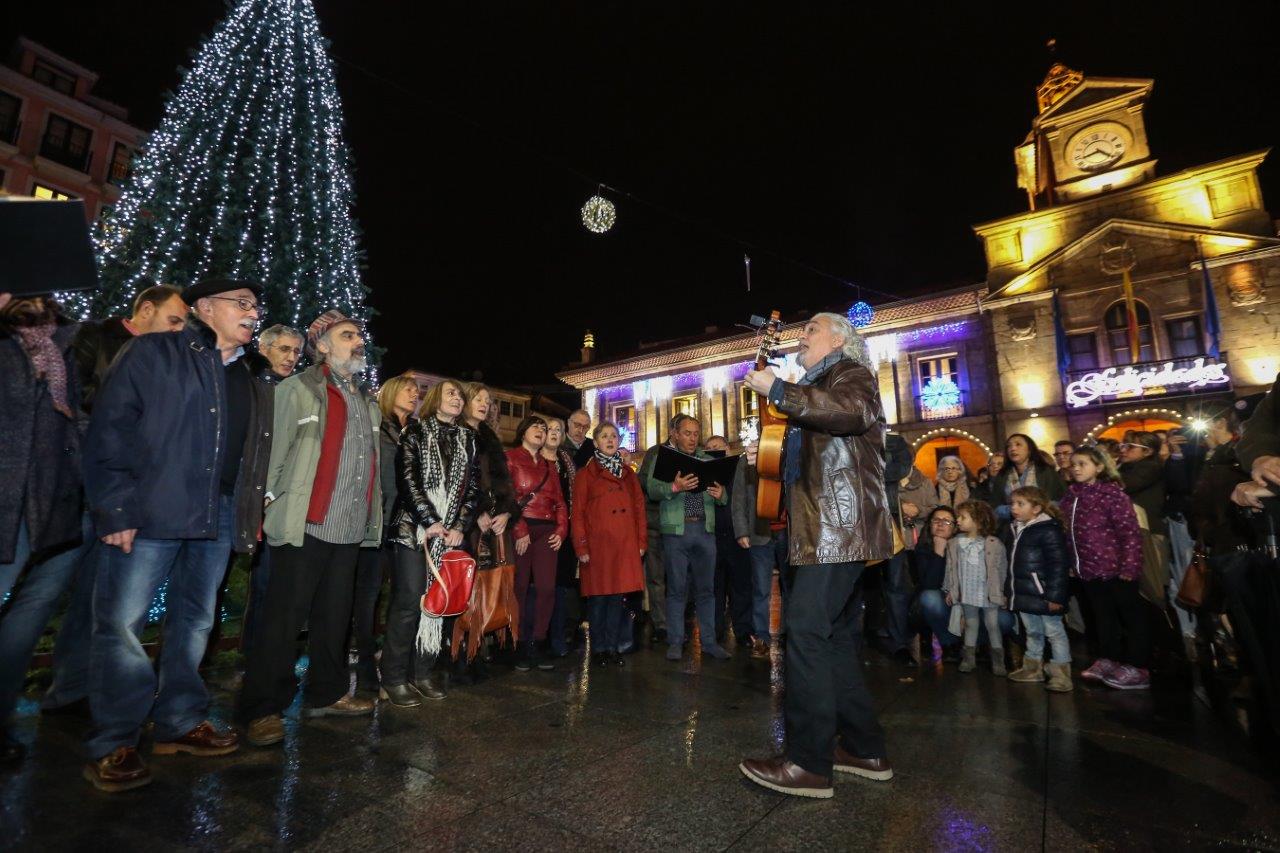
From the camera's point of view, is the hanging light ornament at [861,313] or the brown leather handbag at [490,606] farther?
the hanging light ornament at [861,313]

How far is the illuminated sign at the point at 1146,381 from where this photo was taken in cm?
1919

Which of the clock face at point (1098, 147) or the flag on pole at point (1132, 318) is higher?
the clock face at point (1098, 147)

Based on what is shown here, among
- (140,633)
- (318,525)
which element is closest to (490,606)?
(318,525)

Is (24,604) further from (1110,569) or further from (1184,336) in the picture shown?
(1184,336)

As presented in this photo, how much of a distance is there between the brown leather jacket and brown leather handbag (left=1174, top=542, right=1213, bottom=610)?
282 centimetres

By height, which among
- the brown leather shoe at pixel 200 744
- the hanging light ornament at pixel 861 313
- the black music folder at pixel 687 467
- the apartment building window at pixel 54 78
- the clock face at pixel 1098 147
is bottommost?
the brown leather shoe at pixel 200 744

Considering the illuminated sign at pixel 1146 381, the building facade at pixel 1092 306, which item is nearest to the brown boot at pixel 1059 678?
the building facade at pixel 1092 306

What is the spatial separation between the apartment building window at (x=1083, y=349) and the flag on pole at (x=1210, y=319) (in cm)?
293

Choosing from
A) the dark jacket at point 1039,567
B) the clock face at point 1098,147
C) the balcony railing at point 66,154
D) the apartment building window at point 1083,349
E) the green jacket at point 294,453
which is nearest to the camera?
the green jacket at point 294,453

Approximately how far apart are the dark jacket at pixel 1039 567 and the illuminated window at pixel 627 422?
27.7 m

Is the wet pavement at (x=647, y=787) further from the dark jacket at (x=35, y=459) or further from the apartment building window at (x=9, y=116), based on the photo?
the apartment building window at (x=9, y=116)

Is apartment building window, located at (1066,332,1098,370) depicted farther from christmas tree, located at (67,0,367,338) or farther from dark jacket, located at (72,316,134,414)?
dark jacket, located at (72,316,134,414)

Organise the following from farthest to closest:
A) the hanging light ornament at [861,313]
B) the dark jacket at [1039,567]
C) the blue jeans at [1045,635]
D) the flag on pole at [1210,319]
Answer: the hanging light ornament at [861,313] → the flag on pole at [1210,319] → the dark jacket at [1039,567] → the blue jeans at [1045,635]

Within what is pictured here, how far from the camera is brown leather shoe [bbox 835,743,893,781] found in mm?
2777
